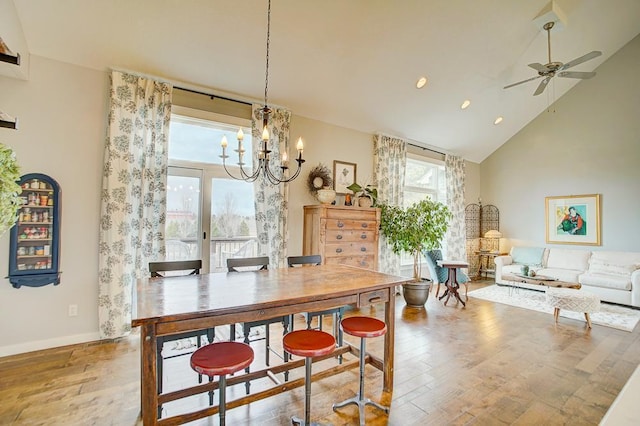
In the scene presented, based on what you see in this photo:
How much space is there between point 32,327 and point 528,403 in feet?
15.0

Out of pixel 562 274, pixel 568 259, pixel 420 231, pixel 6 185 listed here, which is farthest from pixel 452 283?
pixel 6 185

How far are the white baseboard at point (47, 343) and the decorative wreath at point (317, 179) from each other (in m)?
3.22

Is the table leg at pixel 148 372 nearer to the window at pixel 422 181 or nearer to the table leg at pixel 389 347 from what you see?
the table leg at pixel 389 347

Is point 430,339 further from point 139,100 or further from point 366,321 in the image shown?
point 139,100

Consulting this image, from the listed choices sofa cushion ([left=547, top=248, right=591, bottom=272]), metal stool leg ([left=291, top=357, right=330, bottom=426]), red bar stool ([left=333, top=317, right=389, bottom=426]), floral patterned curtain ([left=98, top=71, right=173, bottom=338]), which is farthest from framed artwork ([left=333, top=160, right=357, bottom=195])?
sofa cushion ([left=547, top=248, right=591, bottom=272])

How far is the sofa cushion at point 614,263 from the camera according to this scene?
16.8 feet

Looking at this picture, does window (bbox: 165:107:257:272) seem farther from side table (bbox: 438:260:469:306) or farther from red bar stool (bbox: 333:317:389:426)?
side table (bbox: 438:260:469:306)

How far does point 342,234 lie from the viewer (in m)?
4.37

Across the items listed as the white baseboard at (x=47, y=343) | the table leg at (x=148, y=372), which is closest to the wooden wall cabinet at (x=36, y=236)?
the white baseboard at (x=47, y=343)

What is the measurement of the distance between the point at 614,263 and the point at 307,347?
21.4 feet

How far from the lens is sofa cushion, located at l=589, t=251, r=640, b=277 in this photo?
16.8ft

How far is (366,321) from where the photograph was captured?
2246mm

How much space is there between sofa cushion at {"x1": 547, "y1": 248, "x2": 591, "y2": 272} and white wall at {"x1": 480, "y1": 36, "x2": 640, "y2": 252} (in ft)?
1.34

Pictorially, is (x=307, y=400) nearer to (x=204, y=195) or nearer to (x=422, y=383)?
(x=422, y=383)
